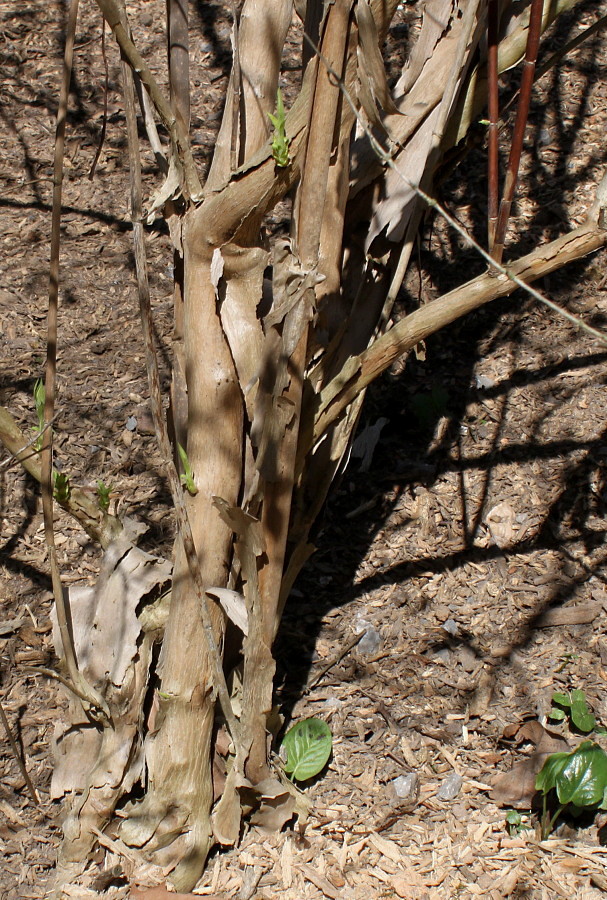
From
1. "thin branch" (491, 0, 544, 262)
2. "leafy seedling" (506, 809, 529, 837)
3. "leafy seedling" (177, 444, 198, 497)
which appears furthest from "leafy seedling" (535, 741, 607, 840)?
"thin branch" (491, 0, 544, 262)

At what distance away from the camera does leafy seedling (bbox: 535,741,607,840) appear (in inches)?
83.4

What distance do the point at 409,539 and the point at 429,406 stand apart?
639 mm

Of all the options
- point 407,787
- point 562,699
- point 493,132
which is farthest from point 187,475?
point 562,699

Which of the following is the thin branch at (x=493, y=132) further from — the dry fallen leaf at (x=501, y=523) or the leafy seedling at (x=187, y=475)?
the dry fallen leaf at (x=501, y=523)

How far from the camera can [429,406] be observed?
3412mm

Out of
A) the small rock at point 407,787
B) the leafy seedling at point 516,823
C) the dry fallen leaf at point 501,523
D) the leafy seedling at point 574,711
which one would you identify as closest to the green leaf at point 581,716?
the leafy seedling at point 574,711

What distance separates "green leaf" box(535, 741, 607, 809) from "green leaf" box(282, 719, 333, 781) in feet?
2.20

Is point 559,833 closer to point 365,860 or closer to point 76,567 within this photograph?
point 365,860

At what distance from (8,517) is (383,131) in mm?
2100

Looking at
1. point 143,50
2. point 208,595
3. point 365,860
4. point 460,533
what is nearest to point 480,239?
point 460,533

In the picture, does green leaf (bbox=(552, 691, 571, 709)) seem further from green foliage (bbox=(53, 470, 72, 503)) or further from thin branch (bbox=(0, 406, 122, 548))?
green foliage (bbox=(53, 470, 72, 503))

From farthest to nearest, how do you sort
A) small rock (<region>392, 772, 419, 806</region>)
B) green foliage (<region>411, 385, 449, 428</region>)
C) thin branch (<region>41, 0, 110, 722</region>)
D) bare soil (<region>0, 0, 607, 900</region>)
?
green foliage (<region>411, 385, 449, 428</region>), small rock (<region>392, 772, 419, 806</region>), bare soil (<region>0, 0, 607, 900</region>), thin branch (<region>41, 0, 110, 722</region>)

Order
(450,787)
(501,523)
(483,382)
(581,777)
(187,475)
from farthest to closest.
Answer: (483,382) < (501,523) < (450,787) < (581,777) < (187,475)

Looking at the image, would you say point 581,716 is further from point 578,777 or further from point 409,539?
point 409,539
